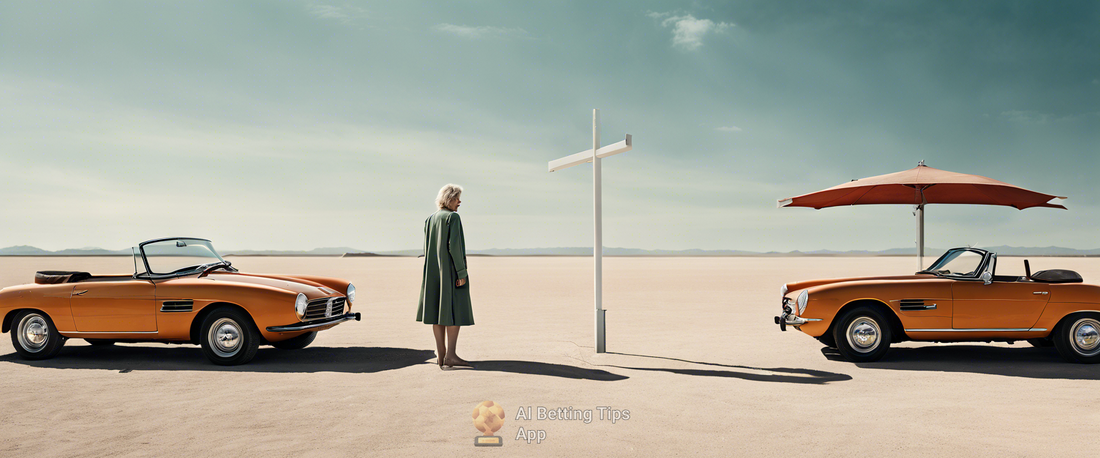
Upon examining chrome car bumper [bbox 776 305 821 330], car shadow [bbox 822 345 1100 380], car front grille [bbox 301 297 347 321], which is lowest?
car shadow [bbox 822 345 1100 380]

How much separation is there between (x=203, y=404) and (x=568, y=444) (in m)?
3.31

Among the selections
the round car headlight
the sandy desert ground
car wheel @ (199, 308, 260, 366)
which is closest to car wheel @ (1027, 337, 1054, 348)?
the sandy desert ground

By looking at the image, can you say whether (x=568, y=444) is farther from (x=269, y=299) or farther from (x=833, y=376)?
(x=269, y=299)

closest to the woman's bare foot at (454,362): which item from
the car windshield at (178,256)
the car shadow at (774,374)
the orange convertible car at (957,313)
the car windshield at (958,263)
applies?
the car shadow at (774,374)

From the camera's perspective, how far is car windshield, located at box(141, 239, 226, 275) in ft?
27.6

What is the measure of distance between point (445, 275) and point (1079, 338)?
7.37 metres

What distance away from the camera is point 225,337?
7859 millimetres

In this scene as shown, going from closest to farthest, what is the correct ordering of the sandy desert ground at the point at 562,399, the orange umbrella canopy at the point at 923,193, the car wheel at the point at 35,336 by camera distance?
1. the sandy desert ground at the point at 562,399
2. the car wheel at the point at 35,336
3. the orange umbrella canopy at the point at 923,193

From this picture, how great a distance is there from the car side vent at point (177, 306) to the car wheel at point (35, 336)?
5.29ft

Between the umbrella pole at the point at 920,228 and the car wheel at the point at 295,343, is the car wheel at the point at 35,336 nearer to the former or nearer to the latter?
the car wheel at the point at 295,343

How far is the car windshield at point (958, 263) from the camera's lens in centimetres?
834

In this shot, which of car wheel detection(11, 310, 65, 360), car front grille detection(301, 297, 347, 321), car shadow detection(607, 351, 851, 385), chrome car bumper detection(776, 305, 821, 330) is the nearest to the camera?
car shadow detection(607, 351, 851, 385)

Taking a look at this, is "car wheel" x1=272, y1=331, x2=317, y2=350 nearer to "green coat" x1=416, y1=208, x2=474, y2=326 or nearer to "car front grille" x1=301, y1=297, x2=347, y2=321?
"car front grille" x1=301, y1=297, x2=347, y2=321

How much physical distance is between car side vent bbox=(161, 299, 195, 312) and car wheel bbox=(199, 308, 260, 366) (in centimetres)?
24
